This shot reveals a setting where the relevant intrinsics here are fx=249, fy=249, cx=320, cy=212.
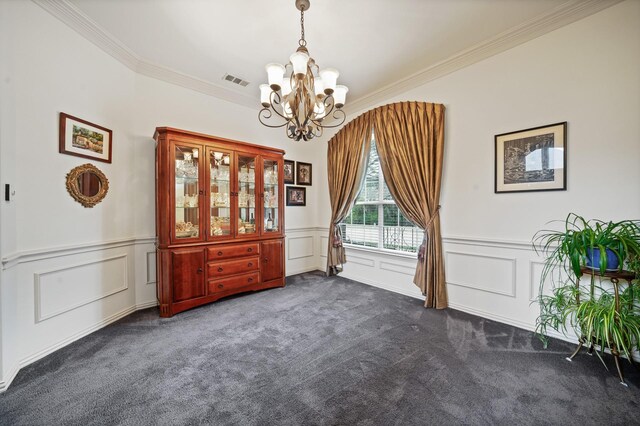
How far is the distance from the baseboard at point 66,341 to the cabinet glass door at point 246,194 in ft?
4.84

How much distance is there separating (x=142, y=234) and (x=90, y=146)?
110 cm

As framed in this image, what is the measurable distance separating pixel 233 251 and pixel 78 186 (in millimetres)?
1689

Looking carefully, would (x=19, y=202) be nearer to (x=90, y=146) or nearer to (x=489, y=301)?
(x=90, y=146)

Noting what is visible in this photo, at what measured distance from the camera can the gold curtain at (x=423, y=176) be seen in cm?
307

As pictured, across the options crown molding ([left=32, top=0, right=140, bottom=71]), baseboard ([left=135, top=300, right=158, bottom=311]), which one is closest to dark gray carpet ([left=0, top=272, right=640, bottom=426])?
baseboard ([left=135, top=300, right=158, bottom=311])

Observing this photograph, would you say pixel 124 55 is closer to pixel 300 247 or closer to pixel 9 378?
pixel 9 378

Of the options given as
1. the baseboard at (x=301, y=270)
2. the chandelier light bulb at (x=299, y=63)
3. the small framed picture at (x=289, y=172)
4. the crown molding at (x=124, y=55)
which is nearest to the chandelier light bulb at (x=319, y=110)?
the chandelier light bulb at (x=299, y=63)

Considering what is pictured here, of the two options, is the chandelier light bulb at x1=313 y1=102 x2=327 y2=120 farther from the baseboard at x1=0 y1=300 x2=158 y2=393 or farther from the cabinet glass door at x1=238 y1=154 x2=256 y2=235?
the baseboard at x1=0 y1=300 x2=158 y2=393

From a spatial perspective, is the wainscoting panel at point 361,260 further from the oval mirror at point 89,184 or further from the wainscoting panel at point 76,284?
the oval mirror at point 89,184

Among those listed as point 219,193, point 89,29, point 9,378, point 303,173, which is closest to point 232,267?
point 219,193

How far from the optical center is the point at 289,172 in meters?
4.46

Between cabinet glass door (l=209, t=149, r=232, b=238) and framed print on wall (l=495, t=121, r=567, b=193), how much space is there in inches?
127

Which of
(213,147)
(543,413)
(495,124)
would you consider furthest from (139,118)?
(543,413)

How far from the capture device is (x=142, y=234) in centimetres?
307
